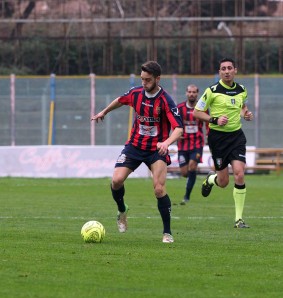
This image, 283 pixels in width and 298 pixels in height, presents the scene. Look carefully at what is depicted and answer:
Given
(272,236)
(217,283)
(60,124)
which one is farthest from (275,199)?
(60,124)

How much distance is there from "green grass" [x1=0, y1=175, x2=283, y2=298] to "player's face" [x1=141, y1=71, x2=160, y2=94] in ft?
5.70

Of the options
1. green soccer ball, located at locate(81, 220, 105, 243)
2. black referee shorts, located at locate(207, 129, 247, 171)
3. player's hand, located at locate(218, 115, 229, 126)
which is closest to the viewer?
green soccer ball, located at locate(81, 220, 105, 243)

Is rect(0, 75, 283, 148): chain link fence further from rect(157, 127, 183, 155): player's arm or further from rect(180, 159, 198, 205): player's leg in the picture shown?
rect(157, 127, 183, 155): player's arm

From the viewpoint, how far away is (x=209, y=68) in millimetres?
45219

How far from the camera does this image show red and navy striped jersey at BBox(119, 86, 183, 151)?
38.6 ft

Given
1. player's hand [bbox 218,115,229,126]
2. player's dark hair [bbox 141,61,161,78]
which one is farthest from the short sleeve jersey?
player's dark hair [bbox 141,61,161,78]

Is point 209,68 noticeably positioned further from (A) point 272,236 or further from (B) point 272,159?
(A) point 272,236

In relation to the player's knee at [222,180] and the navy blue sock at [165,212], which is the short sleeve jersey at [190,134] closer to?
the player's knee at [222,180]

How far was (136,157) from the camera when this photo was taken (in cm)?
1206

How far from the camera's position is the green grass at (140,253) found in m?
8.12

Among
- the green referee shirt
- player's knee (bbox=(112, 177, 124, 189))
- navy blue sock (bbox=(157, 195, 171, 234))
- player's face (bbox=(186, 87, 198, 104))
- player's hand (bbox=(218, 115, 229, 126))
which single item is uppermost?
the green referee shirt

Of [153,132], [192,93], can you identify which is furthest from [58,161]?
[153,132]

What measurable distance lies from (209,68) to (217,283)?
37202 mm

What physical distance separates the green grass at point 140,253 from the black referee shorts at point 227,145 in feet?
3.10
